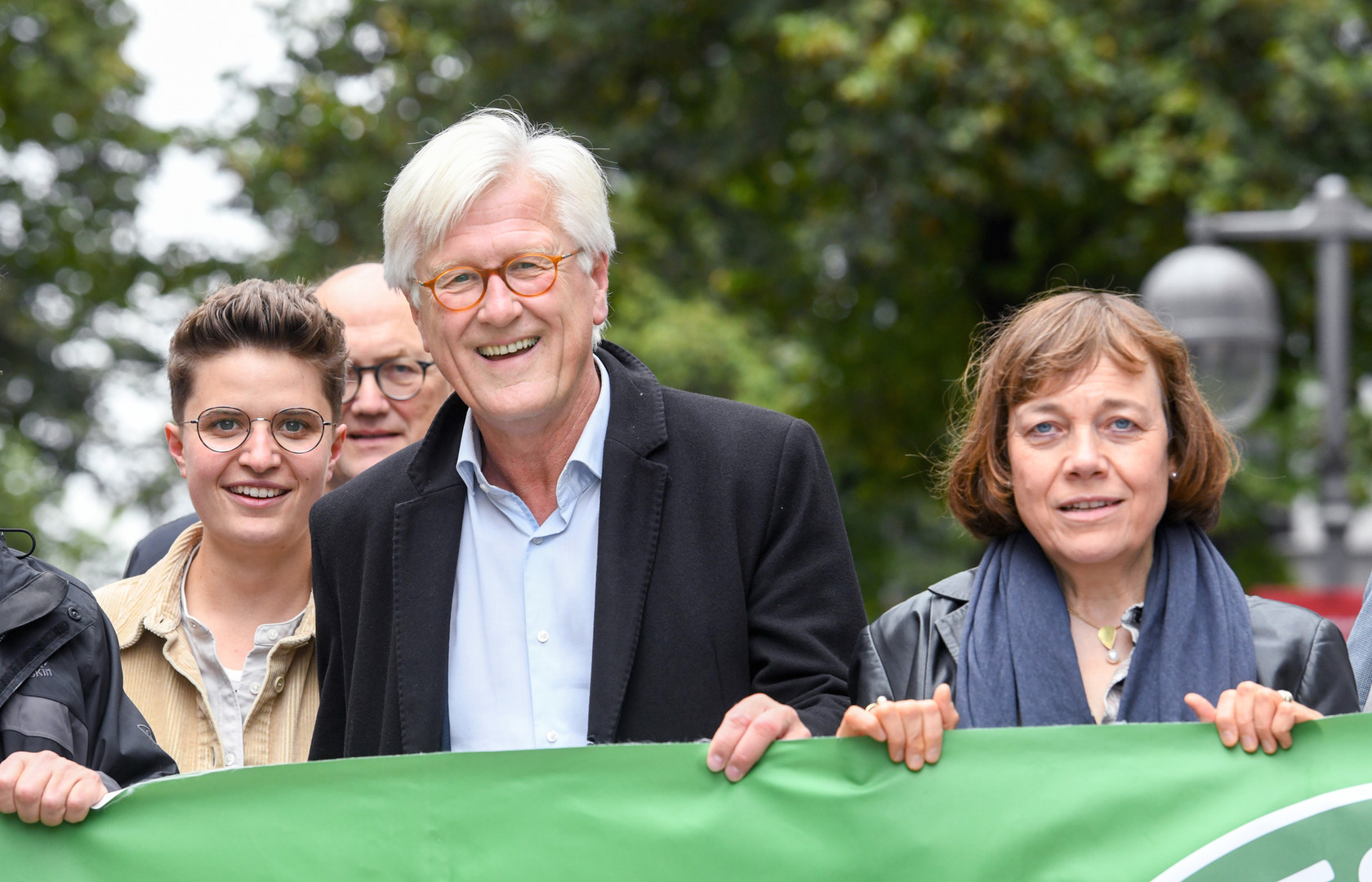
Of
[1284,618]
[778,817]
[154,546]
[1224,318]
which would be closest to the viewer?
[778,817]

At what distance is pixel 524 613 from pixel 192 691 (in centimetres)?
89

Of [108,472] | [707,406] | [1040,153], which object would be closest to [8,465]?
[108,472]

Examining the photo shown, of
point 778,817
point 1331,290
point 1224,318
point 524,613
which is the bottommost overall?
point 778,817

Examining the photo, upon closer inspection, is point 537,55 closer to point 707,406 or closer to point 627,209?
point 627,209

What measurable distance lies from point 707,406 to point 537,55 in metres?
10.2

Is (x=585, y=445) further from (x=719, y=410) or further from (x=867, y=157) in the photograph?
(x=867, y=157)

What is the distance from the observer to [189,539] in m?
3.80

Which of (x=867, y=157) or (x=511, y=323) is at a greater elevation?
(x=867, y=157)

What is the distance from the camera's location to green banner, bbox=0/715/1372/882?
8.73 feet

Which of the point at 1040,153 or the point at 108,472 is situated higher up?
the point at 1040,153

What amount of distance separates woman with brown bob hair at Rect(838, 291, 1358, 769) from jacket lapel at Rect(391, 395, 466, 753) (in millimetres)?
773

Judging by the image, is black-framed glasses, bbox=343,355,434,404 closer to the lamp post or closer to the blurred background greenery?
the lamp post

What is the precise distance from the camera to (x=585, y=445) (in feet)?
10.4

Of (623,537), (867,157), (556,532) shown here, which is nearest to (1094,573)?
(623,537)
